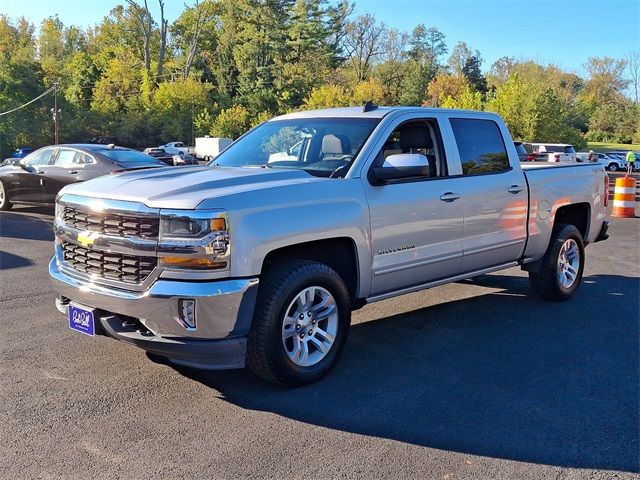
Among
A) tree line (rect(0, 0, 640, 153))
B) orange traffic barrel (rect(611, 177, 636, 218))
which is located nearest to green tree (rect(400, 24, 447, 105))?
tree line (rect(0, 0, 640, 153))

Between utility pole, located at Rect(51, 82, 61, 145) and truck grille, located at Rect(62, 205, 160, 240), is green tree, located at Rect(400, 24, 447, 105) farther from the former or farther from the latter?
truck grille, located at Rect(62, 205, 160, 240)

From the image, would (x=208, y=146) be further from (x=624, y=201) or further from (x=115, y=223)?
(x=115, y=223)

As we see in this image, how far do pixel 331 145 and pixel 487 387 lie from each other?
2.28 metres

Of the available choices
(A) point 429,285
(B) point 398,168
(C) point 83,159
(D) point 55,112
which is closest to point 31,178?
(C) point 83,159

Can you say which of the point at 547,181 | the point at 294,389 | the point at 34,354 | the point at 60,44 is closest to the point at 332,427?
the point at 294,389

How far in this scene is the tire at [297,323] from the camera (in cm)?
401

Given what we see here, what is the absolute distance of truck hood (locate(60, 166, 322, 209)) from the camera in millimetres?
3930

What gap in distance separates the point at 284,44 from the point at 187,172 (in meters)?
69.1

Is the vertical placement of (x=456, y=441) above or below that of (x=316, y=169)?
below

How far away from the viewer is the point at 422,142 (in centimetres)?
553

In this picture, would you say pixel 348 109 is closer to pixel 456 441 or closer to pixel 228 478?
pixel 456 441

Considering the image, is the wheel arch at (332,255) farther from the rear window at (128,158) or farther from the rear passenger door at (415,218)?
the rear window at (128,158)

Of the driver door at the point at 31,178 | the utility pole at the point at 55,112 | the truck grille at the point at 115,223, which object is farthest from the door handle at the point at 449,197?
the utility pole at the point at 55,112

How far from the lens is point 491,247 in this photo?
19.2 ft
